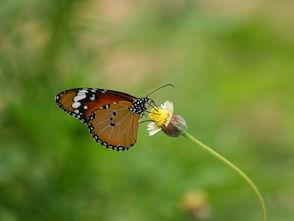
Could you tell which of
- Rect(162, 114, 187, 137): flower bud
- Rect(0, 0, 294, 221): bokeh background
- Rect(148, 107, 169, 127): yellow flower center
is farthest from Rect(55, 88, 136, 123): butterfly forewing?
Rect(0, 0, 294, 221): bokeh background

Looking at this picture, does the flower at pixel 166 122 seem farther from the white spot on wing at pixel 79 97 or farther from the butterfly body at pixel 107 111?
the white spot on wing at pixel 79 97

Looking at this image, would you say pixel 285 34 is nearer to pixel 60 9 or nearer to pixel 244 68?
pixel 244 68

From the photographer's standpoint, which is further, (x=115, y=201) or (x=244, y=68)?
(x=244, y=68)

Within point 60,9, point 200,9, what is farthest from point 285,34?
point 60,9

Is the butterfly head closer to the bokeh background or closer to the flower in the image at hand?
the flower

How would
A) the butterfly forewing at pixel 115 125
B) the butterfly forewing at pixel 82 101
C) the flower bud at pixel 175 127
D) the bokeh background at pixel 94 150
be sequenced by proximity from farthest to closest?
the bokeh background at pixel 94 150
the butterfly forewing at pixel 82 101
the butterfly forewing at pixel 115 125
the flower bud at pixel 175 127

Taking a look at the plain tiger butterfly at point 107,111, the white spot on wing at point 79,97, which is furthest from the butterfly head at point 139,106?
the white spot on wing at point 79,97
